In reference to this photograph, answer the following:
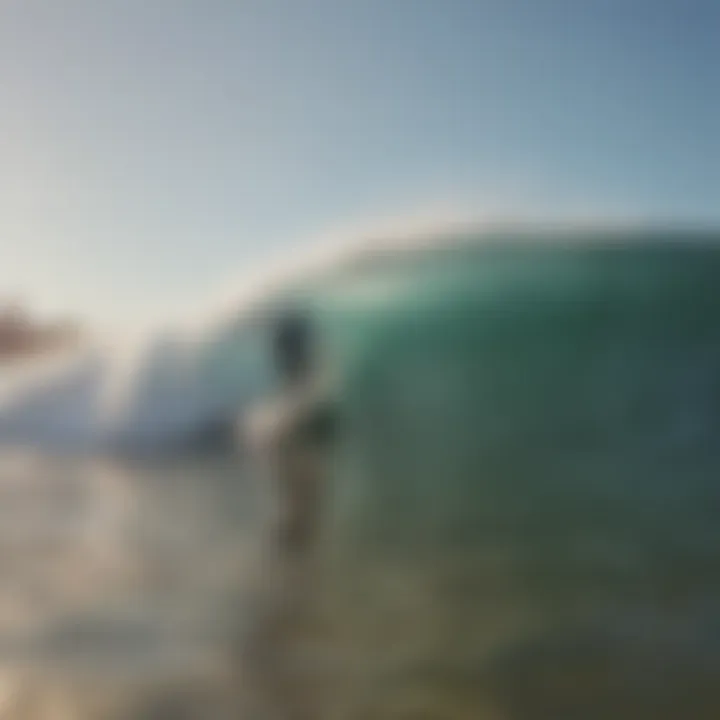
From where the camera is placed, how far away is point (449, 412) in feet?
3.91

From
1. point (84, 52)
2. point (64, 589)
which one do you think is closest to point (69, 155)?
point (84, 52)

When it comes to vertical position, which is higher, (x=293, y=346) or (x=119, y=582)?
(x=293, y=346)

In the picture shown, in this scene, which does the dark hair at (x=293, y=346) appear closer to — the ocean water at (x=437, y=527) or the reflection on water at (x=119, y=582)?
the ocean water at (x=437, y=527)

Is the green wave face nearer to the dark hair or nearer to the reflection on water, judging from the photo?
the dark hair

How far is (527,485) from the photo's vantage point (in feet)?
3.85

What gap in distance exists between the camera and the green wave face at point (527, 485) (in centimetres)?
112

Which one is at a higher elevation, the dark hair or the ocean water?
the dark hair

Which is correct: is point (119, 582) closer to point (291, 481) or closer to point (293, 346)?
point (291, 481)

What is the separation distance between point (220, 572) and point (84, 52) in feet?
2.12

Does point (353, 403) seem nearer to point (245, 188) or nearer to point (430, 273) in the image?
point (430, 273)

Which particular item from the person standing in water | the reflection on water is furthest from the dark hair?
the reflection on water

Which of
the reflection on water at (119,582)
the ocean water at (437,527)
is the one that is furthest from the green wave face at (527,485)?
the reflection on water at (119,582)

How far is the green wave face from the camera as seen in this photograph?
1122 millimetres

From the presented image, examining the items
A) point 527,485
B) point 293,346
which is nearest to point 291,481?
point 293,346
